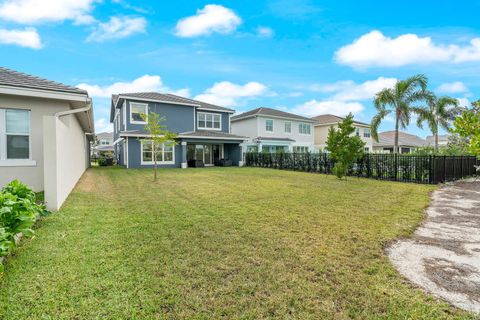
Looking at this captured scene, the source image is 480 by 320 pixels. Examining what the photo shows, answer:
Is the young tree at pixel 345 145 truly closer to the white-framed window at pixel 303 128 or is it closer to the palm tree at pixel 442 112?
the palm tree at pixel 442 112

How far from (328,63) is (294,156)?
801 centimetres

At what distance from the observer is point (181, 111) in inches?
977

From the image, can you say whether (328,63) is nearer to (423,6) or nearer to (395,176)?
(423,6)

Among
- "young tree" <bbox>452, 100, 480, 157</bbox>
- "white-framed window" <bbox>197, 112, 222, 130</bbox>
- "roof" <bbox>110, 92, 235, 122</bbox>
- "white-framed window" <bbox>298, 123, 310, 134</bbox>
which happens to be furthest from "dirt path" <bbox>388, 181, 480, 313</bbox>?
"white-framed window" <bbox>298, 123, 310, 134</bbox>

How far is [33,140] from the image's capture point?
7754 millimetres

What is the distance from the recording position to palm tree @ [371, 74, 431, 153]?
73.1ft

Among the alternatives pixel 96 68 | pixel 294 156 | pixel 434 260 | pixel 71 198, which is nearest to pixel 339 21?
pixel 294 156

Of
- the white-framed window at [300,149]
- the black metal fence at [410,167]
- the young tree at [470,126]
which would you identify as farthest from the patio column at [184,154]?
the young tree at [470,126]

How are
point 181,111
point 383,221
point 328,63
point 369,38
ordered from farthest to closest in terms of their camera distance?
point 181,111, point 328,63, point 369,38, point 383,221

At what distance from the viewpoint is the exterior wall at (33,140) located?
24.7ft

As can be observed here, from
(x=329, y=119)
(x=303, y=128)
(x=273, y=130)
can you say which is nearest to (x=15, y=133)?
(x=273, y=130)

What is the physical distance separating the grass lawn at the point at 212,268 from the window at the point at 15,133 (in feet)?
10.3

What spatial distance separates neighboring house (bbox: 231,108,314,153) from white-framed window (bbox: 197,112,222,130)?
4386 millimetres

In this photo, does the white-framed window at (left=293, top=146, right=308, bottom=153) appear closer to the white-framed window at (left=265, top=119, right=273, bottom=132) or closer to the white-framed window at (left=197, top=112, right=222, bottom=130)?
the white-framed window at (left=265, top=119, right=273, bottom=132)
